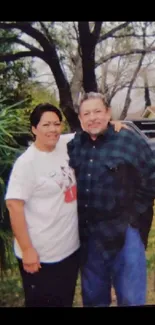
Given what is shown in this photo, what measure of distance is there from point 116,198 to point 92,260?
317 millimetres

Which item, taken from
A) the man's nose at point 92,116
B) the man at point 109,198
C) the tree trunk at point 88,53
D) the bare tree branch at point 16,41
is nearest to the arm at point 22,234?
the man at point 109,198

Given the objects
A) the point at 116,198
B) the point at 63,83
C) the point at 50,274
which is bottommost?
the point at 50,274

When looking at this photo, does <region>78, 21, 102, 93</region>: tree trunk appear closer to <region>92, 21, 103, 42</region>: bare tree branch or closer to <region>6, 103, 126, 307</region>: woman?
<region>92, 21, 103, 42</region>: bare tree branch

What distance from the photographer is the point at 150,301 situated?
2287 millimetres

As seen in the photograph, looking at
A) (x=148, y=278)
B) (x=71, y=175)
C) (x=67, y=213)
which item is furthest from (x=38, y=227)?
(x=148, y=278)

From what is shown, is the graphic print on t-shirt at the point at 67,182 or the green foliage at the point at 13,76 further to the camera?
the green foliage at the point at 13,76

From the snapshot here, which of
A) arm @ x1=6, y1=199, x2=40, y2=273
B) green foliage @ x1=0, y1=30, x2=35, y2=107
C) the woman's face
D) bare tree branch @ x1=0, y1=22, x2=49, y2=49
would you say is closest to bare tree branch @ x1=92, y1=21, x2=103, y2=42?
bare tree branch @ x1=0, y1=22, x2=49, y2=49

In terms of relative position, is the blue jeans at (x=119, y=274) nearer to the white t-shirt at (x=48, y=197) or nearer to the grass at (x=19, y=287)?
the grass at (x=19, y=287)

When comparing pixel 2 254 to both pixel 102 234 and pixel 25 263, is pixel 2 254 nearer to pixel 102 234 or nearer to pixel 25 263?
pixel 25 263

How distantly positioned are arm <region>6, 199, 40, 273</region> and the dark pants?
0.16 ft

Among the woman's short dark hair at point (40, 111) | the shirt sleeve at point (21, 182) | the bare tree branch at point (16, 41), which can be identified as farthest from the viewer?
the bare tree branch at point (16, 41)

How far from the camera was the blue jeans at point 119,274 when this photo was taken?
7.20 ft

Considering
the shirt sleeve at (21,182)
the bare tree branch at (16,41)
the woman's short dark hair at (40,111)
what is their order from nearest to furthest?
the shirt sleeve at (21,182) → the woman's short dark hair at (40,111) → the bare tree branch at (16,41)

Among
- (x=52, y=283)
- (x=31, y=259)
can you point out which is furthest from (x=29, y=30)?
(x=52, y=283)
